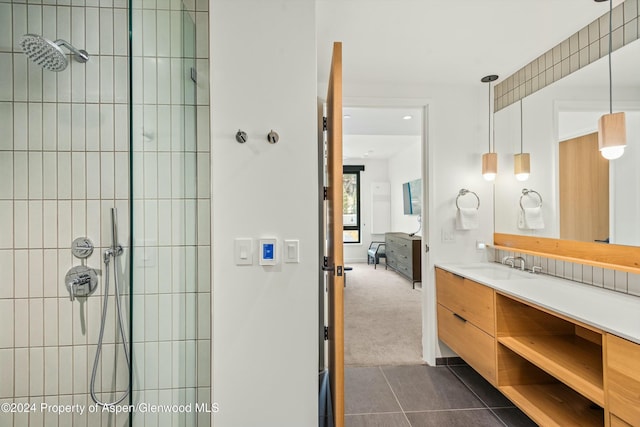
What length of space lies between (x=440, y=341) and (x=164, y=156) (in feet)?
8.12

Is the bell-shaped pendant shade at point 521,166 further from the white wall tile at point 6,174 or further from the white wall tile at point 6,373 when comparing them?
the white wall tile at point 6,373

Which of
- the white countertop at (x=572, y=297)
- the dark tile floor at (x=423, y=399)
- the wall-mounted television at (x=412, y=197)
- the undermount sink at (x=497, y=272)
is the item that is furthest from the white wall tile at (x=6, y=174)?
the wall-mounted television at (x=412, y=197)

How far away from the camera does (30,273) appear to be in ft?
4.11

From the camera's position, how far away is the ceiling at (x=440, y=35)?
1657 mm

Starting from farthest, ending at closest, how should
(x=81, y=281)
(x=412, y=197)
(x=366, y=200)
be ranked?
(x=366, y=200)
(x=412, y=197)
(x=81, y=281)

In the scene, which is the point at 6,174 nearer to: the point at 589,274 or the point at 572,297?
the point at 572,297

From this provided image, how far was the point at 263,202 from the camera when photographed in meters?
1.40

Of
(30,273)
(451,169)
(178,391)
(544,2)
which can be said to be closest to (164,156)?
(30,273)

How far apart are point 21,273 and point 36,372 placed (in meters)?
0.42

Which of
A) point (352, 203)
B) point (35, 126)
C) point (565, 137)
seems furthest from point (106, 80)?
point (352, 203)

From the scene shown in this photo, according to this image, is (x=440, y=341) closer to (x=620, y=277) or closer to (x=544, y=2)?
(x=620, y=277)

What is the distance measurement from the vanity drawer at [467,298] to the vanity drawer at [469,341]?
0.05m

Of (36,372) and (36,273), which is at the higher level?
(36,273)

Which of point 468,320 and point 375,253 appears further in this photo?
point 375,253
